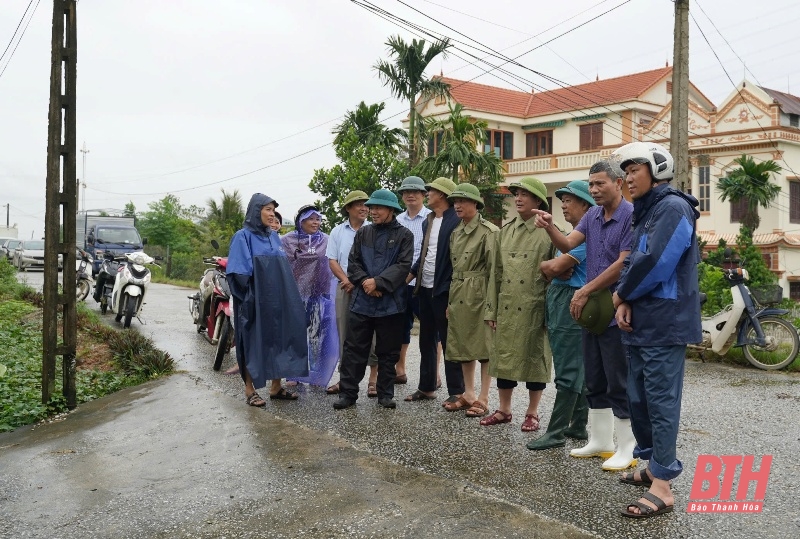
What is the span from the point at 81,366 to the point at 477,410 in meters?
5.79

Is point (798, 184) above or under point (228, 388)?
above

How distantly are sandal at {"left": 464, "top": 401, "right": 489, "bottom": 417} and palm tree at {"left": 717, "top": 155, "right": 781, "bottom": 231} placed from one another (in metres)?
22.5

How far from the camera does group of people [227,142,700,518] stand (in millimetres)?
4422

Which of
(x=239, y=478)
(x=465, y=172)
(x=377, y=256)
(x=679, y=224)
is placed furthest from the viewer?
(x=465, y=172)

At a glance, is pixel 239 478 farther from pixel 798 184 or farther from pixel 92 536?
pixel 798 184

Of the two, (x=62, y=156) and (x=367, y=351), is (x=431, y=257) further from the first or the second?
(x=62, y=156)

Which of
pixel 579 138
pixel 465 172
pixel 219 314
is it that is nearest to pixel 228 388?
pixel 219 314

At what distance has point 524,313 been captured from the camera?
5.99 metres

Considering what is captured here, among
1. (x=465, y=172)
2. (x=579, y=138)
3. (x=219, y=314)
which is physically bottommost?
(x=219, y=314)

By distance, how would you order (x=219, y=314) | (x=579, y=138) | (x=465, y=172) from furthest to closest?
(x=579, y=138) → (x=465, y=172) → (x=219, y=314)

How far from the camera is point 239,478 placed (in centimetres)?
525

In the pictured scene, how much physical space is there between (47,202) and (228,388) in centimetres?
249

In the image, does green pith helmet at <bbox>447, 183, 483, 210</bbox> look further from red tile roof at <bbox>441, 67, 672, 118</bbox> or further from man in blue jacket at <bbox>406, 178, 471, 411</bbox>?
red tile roof at <bbox>441, 67, 672, 118</bbox>

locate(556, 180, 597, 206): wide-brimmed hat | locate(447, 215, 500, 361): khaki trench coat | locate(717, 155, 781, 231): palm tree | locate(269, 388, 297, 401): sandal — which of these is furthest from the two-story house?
locate(556, 180, 597, 206): wide-brimmed hat
